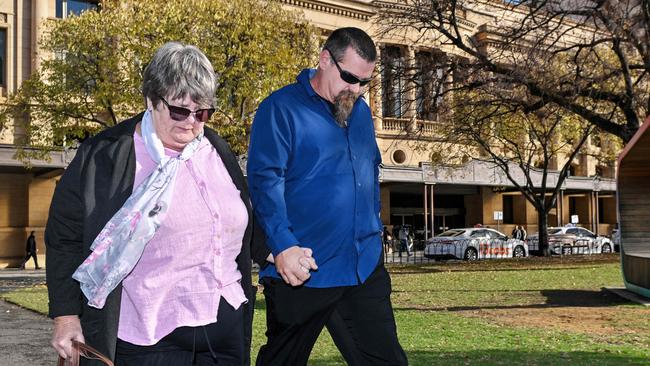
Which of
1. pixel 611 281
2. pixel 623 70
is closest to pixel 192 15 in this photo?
pixel 623 70

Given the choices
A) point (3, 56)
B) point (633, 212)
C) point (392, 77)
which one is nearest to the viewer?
point (633, 212)

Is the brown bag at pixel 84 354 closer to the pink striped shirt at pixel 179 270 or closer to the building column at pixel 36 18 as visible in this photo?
the pink striped shirt at pixel 179 270

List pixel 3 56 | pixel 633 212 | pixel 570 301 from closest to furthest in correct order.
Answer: pixel 570 301
pixel 633 212
pixel 3 56

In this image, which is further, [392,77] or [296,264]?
[392,77]

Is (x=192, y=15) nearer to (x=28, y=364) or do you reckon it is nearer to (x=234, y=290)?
(x=28, y=364)

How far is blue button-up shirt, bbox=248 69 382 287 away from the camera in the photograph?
3.81 m

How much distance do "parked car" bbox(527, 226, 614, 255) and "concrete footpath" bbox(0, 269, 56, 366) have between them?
100ft

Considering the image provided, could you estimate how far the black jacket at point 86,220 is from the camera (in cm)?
295

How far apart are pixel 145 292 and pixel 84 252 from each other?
0.92 ft

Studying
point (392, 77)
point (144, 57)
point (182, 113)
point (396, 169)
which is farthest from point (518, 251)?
point (182, 113)

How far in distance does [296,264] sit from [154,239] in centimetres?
76

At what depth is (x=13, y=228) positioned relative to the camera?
114 feet

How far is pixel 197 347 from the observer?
10.2 ft

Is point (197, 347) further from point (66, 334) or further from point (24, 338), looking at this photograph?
point (24, 338)
